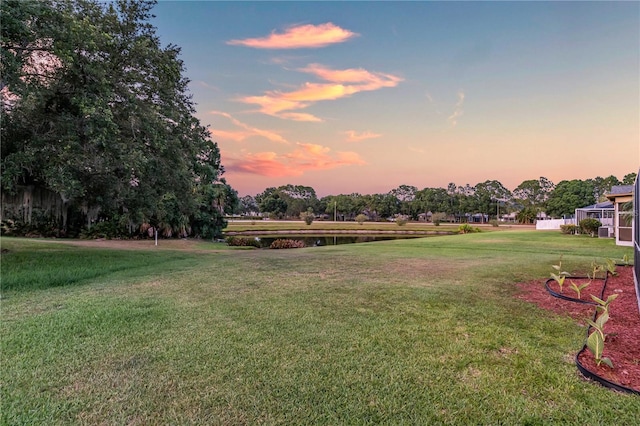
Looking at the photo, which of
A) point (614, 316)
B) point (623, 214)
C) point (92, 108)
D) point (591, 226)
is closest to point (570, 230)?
point (591, 226)

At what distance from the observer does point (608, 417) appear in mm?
1915

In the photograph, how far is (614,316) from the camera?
3822 mm

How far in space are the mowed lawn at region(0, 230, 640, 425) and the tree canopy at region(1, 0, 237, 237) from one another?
10.1ft

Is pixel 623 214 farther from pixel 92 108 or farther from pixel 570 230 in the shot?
pixel 92 108

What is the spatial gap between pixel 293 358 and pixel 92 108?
6549mm

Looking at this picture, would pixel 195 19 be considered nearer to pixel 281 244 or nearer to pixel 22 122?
pixel 22 122

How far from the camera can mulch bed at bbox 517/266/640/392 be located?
97.3 inches

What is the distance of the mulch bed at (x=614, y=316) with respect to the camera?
2.47m

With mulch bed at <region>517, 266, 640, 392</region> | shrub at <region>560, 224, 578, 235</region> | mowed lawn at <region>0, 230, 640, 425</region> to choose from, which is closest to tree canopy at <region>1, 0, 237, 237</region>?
mowed lawn at <region>0, 230, 640, 425</region>

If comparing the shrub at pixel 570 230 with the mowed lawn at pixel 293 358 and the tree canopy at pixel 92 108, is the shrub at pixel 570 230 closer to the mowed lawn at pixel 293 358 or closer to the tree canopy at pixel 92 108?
the mowed lawn at pixel 293 358

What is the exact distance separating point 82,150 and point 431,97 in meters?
16.4

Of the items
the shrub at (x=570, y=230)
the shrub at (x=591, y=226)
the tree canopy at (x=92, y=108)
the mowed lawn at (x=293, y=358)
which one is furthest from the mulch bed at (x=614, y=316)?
the shrub at (x=570, y=230)

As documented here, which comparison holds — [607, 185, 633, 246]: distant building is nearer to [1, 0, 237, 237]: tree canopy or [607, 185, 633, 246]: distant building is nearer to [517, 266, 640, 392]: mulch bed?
[517, 266, 640, 392]: mulch bed

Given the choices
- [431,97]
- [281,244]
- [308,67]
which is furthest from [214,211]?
[431,97]
